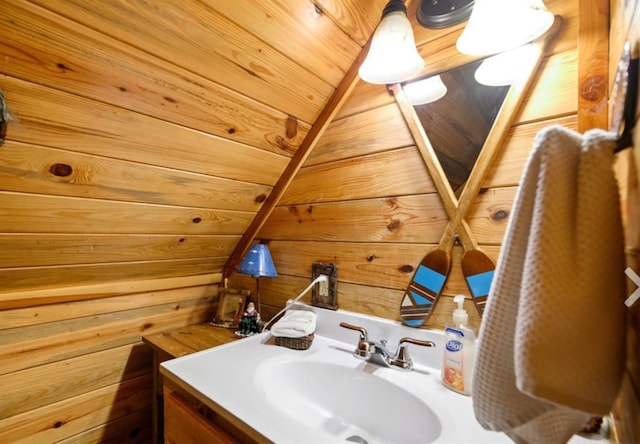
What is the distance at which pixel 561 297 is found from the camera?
297 mm

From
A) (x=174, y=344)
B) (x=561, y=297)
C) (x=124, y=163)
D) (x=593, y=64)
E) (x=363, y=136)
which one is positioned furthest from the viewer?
(x=174, y=344)

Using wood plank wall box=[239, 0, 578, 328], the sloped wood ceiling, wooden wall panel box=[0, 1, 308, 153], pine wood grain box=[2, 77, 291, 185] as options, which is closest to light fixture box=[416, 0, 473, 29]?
wood plank wall box=[239, 0, 578, 328]

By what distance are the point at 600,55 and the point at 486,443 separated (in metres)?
0.83

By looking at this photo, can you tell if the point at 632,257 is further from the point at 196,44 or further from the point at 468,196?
the point at 196,44

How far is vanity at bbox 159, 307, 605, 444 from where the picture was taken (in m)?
0.64

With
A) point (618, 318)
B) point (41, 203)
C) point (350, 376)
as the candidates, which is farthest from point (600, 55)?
point (41, 203)

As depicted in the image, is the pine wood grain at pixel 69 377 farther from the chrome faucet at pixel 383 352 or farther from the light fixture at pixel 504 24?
the light fixture at pixel 504 24

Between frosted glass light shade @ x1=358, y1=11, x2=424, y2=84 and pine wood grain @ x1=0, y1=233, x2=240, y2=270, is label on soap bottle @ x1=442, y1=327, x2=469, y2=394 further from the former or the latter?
pine wood grain @ x1=0, y1=233, x2=240, y2=270

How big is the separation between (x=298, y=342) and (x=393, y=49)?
933mm

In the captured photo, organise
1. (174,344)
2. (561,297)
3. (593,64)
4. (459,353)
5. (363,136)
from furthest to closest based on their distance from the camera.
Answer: (174,344)
(363,136)
(459,353)
(593,64)
(561,297)

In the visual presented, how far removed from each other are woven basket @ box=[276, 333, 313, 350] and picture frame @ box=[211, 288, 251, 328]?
440mm

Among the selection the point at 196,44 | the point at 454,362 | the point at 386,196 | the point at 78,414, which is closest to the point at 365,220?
the point at 386,196

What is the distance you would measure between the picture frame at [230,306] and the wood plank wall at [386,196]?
0.18 metres

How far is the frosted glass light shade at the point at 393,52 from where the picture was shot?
0.80 metres
